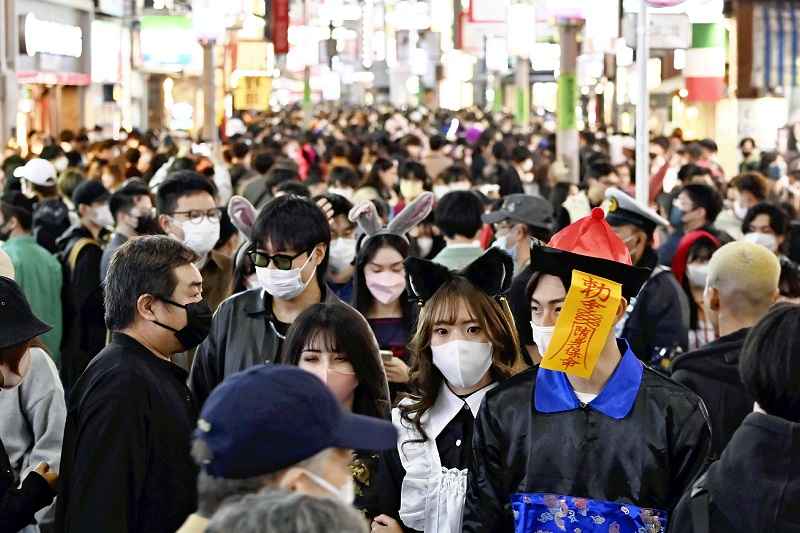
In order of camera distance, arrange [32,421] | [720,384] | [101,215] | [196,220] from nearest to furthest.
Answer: [32,421] < [720,384] < [196,220] < [101,215]

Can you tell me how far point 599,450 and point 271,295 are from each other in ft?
6.88

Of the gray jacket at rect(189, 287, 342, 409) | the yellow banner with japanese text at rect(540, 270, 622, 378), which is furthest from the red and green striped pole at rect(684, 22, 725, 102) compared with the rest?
the yellow banner with japanese text at rect(540, 270, 622, 378)

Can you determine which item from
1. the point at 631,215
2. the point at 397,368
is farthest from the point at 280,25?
the point at 397,368

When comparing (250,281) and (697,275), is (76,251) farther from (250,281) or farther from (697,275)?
(697,275)

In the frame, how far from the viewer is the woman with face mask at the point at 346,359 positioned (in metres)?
4.74

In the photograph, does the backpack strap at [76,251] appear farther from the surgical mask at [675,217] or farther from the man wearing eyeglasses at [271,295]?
the surgical mask at [675,217]

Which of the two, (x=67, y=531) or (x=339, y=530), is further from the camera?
(x=67, y=531)

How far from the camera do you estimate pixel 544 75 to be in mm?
62562

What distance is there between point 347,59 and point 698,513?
63.6 m

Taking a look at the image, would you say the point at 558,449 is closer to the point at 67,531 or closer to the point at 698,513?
the point at 698,513

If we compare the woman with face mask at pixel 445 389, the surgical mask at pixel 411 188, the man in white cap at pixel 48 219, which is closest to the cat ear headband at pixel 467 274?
the woman with face mask at pixel 445 389

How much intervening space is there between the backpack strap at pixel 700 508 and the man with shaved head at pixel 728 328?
184 centimetres

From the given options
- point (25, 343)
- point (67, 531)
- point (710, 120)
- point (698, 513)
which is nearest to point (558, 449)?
point (698, 513)

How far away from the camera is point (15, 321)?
4.88m
